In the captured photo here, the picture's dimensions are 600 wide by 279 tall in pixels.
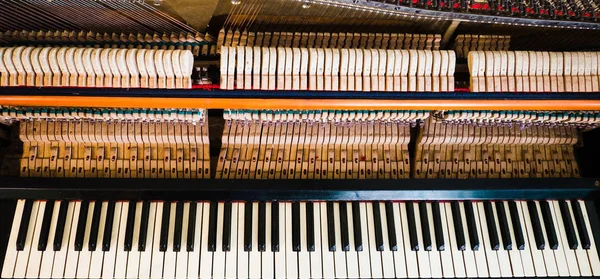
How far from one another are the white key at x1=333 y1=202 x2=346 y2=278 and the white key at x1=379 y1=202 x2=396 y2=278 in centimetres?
24

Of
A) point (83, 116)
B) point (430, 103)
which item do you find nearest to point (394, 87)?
point (430, 103)

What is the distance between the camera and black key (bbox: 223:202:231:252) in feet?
9.86

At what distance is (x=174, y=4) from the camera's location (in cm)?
277

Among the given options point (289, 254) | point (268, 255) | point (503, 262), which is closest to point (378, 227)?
point (289, 254)

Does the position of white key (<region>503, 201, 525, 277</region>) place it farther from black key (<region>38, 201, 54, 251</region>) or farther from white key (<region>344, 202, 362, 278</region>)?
black key (<region>38, 201, 54, 251</region>)

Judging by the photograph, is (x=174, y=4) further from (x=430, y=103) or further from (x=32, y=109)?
(x=430, y=103)

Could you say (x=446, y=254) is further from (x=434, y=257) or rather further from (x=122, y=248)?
(x=122, y=248)

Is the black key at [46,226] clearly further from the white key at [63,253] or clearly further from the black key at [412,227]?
the black key at [412,227]

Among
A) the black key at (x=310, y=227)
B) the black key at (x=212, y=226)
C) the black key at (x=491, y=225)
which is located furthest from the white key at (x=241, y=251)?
the black key at (x=491, y=225)

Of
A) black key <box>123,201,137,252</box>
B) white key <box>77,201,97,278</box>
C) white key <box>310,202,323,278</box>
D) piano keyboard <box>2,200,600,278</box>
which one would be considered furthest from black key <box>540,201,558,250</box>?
white key <box>77,201,97,278</box>

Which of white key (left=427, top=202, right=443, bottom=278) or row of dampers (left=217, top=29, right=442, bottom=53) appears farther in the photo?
white key (left=427, top=202, right=443, bottom=278)

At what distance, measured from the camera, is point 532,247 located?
3168 millimetres

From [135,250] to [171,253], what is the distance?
207mm

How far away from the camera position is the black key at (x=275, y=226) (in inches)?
119
